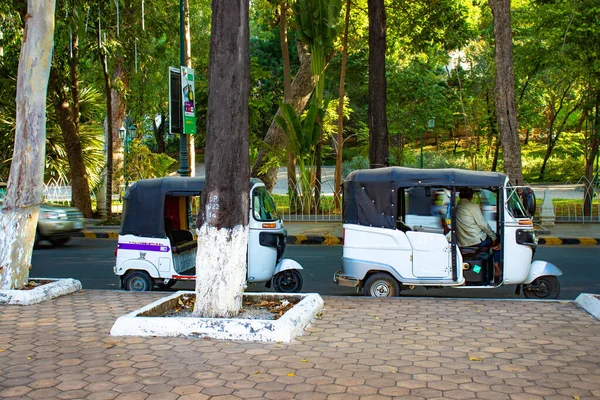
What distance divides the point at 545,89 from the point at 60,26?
20132 millimetres

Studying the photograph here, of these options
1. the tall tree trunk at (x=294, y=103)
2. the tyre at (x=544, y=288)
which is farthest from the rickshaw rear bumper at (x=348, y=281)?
the tall tree trunk at (x=294, y=103)

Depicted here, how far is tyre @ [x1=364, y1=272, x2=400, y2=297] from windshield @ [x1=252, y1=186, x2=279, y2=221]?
1.68 m

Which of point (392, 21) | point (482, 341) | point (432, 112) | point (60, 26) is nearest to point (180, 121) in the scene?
point (60, 26)

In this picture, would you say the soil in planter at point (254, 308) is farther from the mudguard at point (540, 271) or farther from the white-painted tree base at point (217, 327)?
the mudguard at point (540, 271)

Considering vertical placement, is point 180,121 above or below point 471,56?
below

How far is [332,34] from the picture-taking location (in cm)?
757

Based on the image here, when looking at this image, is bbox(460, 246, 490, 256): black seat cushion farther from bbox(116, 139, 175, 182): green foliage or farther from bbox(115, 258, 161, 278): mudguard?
bbox(116, 139, 175, 182): green foliage

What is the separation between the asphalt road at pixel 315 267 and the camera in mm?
10117

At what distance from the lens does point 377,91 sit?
58.9 ft

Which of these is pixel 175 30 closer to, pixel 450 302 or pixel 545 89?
pixel 545 89

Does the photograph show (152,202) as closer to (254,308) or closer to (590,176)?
(254,308)

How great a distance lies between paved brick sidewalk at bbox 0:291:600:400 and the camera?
4918 mm

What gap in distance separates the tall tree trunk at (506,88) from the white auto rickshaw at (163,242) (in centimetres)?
832

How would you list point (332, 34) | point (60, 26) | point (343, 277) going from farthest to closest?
point (60, 26), point (343, 277), point (332, 34)
